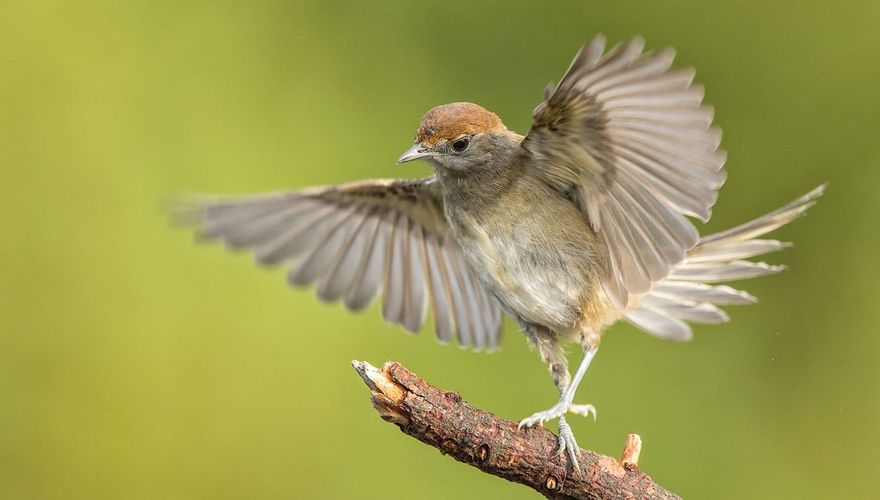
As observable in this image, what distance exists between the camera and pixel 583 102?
458 centimetres

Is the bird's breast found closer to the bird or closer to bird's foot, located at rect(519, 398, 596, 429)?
the bird

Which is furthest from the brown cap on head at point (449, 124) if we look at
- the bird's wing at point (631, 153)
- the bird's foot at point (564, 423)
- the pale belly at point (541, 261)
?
the bird's foot at point (564, 423)

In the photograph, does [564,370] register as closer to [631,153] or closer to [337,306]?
[631,153]

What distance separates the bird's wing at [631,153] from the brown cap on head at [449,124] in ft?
1.02

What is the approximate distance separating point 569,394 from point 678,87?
1.47 meters

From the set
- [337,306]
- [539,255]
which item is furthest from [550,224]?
[337,306]

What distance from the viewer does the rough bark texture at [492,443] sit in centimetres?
414

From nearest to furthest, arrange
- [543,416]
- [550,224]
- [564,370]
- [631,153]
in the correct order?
[543,416] < [631,153] < [550,224] < [564,370]

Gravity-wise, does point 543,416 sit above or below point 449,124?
below

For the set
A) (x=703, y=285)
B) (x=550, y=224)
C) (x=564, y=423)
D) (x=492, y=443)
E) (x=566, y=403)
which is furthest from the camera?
(x=703, y=285)

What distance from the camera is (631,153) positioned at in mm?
4773

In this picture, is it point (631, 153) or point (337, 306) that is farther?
point (337, 306)

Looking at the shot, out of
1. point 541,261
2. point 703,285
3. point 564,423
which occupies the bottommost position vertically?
point 564,423

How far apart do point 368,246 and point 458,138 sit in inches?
54.3
